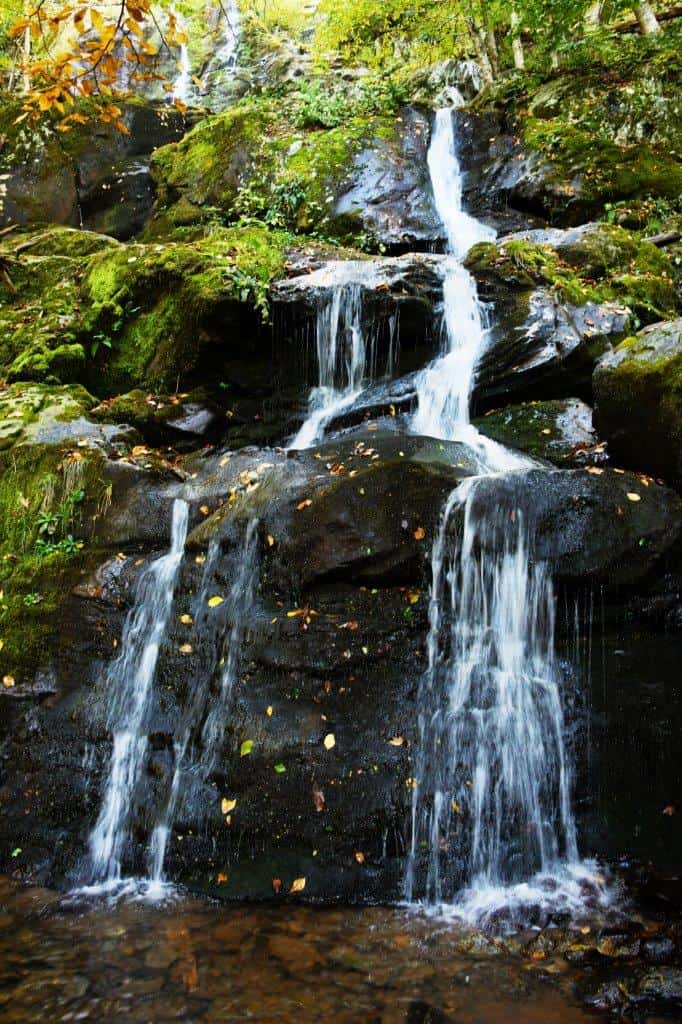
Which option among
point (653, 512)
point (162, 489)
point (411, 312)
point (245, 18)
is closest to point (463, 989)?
point (653, 512)

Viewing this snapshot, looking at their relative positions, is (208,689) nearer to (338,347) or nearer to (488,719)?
(488,719)

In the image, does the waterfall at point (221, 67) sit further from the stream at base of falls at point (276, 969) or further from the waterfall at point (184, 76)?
the stream at base of falls at point (276, 969)

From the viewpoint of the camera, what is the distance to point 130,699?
5.05 meters

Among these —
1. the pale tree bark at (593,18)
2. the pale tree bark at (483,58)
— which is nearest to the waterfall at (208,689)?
the pale tree bark at (593,18)

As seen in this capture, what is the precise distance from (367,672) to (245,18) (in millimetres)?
23548

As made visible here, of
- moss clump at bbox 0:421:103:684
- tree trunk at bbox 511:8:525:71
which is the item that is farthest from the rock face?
moss clump at bbox 0:421:103:684

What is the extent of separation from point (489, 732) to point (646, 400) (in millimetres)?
2710

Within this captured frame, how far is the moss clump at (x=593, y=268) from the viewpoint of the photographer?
25.4 ft

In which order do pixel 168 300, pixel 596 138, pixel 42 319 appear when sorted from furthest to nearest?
1. pixel 596 138
2. pixel 42 319
3. pixel 168 300

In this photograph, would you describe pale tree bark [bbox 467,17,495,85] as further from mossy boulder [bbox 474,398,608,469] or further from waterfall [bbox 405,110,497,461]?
mossy boulder [bbox 474,398,608,469]

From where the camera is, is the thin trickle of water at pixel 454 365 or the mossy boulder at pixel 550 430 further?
the thin trickle of water at pixel 454 365

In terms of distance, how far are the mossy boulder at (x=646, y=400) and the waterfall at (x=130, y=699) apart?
3.58m

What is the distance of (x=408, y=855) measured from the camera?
165 inches

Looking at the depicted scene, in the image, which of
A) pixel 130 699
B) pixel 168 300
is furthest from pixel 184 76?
pixel 130 699
